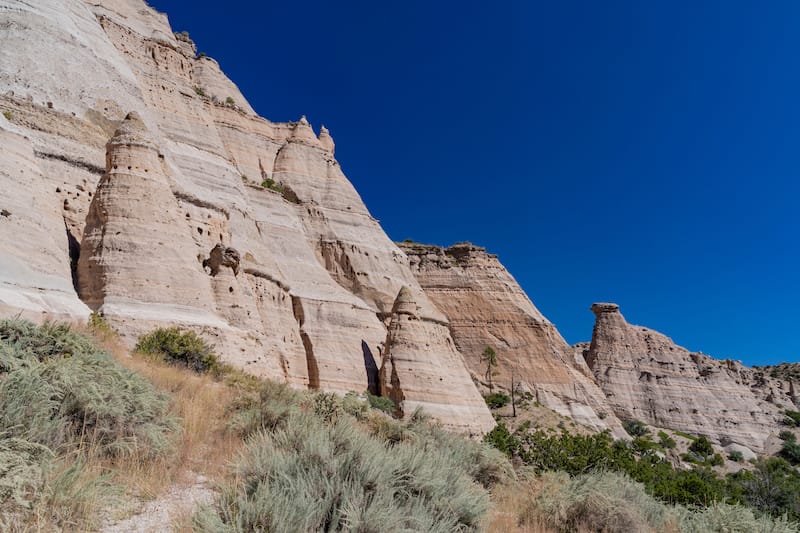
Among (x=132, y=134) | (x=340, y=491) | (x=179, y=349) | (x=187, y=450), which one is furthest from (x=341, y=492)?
(x=132, y=134)

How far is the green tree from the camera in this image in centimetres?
4069

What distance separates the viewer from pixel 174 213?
1795cm

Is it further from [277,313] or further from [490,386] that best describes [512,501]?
[490,386]

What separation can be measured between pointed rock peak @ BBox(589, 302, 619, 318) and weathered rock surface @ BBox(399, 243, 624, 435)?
1206cm

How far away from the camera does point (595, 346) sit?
54.3m

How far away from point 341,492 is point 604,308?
188ft

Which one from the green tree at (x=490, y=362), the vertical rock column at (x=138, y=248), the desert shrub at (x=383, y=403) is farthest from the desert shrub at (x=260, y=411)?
the green tree at (x=490, y=362)

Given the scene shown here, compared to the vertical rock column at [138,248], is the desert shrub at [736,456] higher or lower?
lower

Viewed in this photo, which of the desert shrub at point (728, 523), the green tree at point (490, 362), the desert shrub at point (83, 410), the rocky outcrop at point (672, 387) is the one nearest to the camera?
the desert shrub at point (83, 410)

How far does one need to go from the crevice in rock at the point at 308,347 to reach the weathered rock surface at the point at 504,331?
17.7 metres

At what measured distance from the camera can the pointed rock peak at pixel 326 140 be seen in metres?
47.8

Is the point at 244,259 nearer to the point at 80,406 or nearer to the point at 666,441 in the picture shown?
the point at 80,406

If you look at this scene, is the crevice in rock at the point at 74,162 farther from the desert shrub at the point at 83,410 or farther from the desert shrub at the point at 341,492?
the desert shrub at the point at 341,492

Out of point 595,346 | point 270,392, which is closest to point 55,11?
point 270,392
